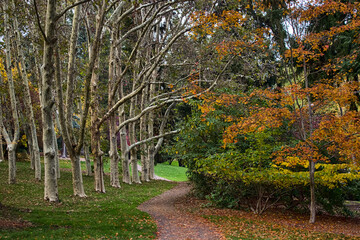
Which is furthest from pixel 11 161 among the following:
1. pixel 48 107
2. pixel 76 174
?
pixel 48 107

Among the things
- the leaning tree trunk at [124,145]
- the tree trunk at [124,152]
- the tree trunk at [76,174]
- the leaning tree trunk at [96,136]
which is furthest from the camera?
the tree trunk at [124,152]

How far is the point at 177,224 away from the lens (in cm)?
962

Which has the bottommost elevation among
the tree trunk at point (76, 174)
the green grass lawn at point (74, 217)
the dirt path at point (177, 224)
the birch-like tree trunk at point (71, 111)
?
the dirt path at point (177, 224)

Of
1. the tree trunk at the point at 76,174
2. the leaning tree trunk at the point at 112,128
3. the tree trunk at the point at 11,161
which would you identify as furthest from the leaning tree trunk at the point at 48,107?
the leaning tree trunk at the point at 112,128

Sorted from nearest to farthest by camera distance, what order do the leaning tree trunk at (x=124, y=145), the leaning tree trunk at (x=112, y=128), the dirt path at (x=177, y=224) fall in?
the dirt path at (x=177, y=224)
the leaning tree trunk at (x=112, y=128)
the leaning tree trunk at (x=124, y=145)

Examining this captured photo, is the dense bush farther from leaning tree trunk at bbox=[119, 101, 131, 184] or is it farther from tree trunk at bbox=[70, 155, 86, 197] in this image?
leaning tree trunk at bbox=[119, 101, 131, 184]

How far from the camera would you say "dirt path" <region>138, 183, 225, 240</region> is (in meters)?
8.14

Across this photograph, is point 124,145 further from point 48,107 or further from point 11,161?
point 48,107

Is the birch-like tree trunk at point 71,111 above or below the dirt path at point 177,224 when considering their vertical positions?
above

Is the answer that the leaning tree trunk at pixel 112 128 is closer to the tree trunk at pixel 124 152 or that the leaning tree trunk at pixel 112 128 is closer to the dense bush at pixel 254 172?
the tree trunk at pixel 124 152

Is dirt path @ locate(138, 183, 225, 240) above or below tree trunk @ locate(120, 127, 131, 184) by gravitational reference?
below

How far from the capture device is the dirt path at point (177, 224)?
814cm

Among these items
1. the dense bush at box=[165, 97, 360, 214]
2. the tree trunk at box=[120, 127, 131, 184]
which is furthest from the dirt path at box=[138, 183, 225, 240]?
the tree trunk at box=[120, 127, 131, 184]

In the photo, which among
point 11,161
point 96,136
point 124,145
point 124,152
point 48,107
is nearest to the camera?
point 48,107
